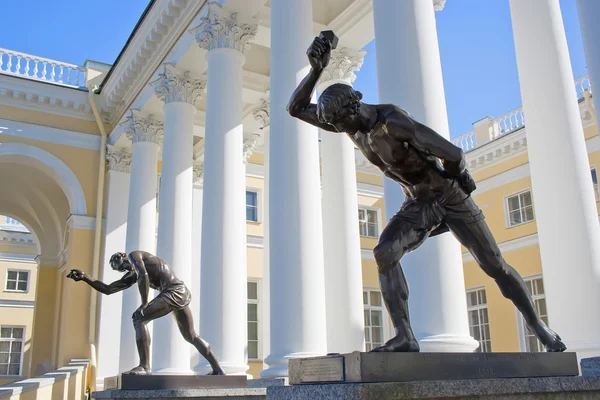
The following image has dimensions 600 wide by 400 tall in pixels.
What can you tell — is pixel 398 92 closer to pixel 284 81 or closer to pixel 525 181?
pixel 284 81

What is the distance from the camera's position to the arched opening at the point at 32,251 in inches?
720

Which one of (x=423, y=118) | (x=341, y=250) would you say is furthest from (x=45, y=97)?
(x=423, y=118)

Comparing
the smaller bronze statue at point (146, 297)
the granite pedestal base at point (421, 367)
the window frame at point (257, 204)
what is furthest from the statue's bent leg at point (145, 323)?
the window frame at point (257, 204)

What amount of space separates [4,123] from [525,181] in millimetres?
15862

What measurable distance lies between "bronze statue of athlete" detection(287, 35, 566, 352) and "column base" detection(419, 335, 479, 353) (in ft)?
6.01

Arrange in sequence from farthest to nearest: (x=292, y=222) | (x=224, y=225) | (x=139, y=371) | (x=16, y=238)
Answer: (x=16, y=238)
(x=224, y=225)
(x=292, y=222)
(x=139, y=371)

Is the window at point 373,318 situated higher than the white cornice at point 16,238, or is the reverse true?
the white cornice at point 16,238

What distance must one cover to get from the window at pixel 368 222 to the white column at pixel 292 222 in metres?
15.3

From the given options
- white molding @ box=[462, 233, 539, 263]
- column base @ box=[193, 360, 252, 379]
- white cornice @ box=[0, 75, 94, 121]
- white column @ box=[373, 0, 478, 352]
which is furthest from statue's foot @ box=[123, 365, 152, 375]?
white molding @ box=[462, 233, 539, 263]

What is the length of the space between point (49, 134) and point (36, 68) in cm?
203

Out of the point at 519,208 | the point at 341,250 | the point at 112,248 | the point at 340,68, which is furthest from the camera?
the point at 519,208

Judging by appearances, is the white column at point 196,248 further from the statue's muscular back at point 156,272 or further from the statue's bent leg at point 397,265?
the statue's bent leg at point 397,265

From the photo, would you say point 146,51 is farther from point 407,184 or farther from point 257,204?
point 407,184

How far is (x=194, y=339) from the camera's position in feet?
27.8
